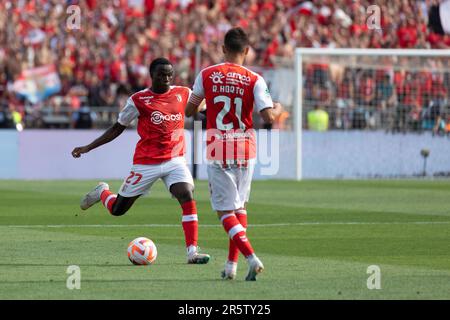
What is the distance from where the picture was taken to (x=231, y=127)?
9719 millimetres

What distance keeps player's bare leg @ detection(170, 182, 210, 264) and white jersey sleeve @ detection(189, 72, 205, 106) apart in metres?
1.71

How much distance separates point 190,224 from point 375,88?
18510 millimetres

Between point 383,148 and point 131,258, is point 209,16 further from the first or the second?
point 131,258

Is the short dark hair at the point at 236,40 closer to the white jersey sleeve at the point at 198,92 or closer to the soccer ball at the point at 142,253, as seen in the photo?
the white jersey sleeve at the point at 198,92

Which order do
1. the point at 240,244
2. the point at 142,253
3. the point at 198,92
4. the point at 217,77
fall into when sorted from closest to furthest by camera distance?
the point at 240,244 < the point at 217,77 < the point at 198,92 < the point at 142,253

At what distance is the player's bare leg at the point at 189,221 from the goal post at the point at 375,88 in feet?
55.1

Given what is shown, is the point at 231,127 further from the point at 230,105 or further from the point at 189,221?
the point at 189,221

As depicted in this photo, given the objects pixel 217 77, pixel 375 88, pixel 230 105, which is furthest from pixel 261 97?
pixel 375 88

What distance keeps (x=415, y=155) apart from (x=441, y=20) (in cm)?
360

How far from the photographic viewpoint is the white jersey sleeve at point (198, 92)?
9.74m

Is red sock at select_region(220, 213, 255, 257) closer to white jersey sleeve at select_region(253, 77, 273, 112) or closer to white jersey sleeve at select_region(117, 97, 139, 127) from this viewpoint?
white jersey sleeve at select_region(253, 77, 273, 112)

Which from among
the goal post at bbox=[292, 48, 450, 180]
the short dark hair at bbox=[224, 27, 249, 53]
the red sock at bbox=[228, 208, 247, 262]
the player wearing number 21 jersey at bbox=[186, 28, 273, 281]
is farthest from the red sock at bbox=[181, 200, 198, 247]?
the goal post at bbox=[292, 48, 450, 180]

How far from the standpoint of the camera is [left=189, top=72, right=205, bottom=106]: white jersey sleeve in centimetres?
974

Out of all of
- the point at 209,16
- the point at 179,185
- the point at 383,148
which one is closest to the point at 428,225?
the point at 179,185
